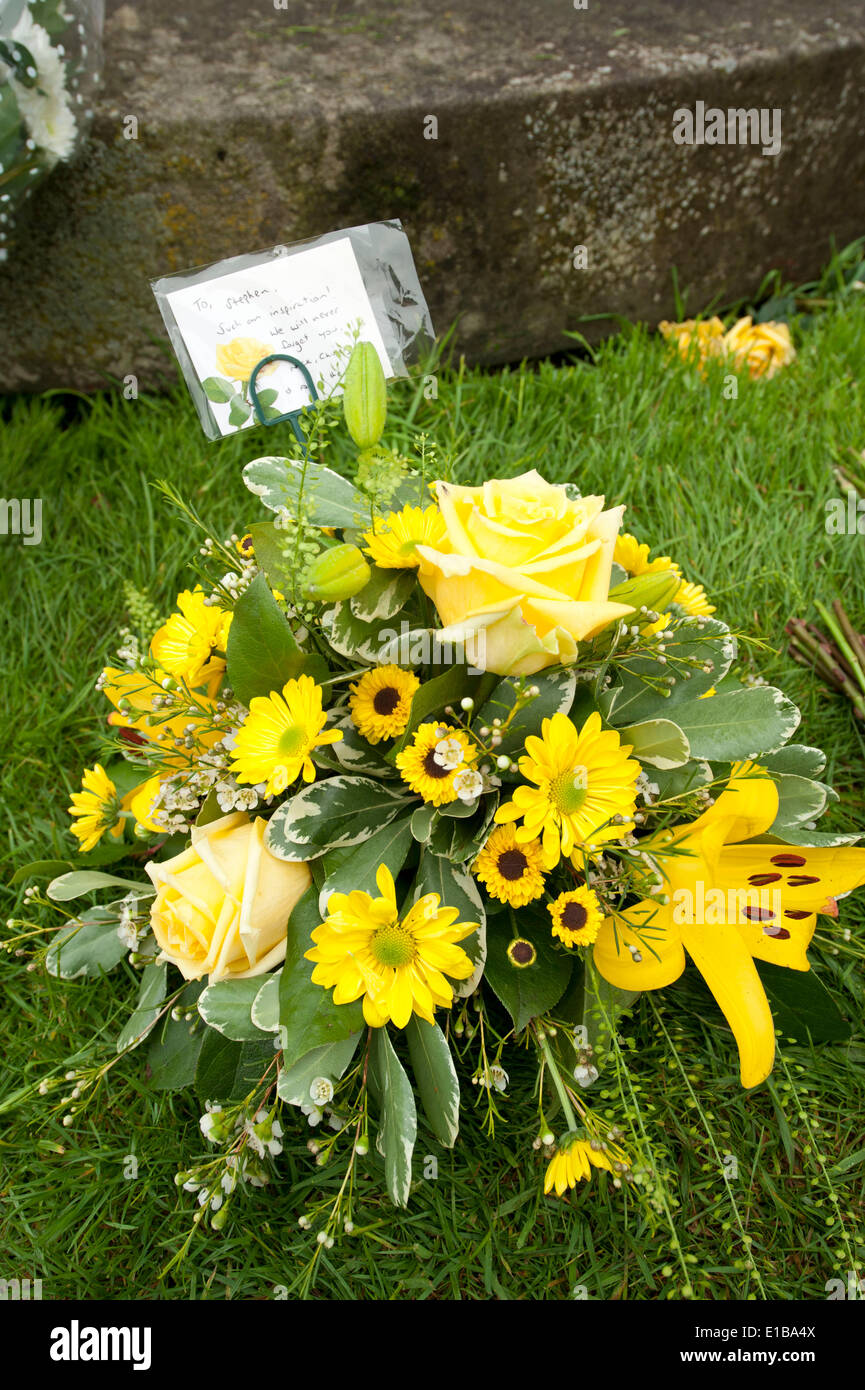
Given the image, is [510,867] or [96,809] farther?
[96,809]

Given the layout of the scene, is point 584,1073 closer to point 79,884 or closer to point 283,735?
point 283,735

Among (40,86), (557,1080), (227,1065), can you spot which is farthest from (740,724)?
(40,86)

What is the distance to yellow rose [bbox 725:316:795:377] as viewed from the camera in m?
1.98

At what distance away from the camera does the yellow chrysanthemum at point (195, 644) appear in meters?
1.01

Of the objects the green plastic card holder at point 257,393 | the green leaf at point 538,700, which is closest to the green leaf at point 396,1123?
the green leaf at point 538,700

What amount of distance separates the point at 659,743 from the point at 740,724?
0.11m

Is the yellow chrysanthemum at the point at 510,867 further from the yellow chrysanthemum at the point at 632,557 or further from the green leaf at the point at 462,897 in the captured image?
the yellow chrysanthemum at the point at 632,557

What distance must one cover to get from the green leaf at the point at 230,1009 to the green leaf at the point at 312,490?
1.63ft

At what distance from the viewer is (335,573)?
875mm

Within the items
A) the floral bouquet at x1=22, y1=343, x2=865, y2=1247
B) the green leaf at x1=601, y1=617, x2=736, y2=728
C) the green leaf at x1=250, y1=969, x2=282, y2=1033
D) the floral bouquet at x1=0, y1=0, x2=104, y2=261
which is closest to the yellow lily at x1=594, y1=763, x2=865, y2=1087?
the floral bouquet at x1=22, y1=343, x2=865, y2=1247

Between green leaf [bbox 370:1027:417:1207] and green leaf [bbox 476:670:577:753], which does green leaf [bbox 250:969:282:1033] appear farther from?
green leaf [bbox 476:670:577:753]

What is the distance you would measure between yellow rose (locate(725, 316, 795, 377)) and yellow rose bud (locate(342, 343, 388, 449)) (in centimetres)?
126
